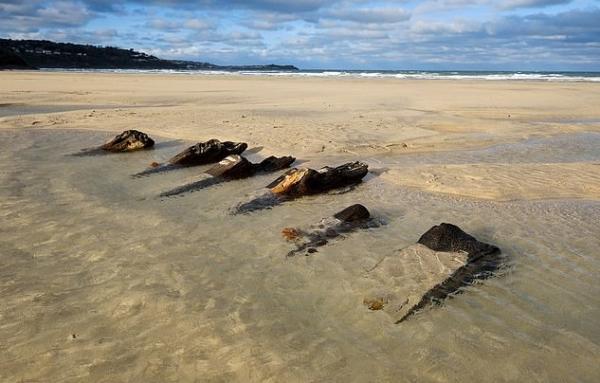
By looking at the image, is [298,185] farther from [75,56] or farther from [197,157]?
[75,56]

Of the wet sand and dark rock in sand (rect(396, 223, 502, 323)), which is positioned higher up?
dark rock in sand (rect(396, 223, 502, 323))

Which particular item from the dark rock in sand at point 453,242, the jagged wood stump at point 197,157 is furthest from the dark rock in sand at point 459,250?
the jagged wood stump at point 197,157

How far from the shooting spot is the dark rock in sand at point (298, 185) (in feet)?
23.7

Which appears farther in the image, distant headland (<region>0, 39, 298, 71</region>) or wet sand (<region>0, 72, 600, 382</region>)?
distant headland (<region>0, 39, 298, 71</region>)

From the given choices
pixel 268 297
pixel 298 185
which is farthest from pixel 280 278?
pixel 298 185

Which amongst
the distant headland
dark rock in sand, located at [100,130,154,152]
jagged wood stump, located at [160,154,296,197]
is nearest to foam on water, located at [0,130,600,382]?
jagged wood stump, located at [160,154,296,197]

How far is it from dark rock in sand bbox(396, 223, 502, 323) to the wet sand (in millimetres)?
142

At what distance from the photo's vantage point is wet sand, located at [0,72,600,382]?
11.1ft

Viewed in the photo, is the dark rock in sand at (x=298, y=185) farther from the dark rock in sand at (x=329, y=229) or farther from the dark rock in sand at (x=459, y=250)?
the dark rock in sand at (x=459, y=250)

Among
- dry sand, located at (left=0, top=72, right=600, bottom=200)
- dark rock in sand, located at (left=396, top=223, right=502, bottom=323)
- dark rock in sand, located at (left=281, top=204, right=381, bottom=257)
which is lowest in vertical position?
dry sand, located at (left=0, top=72, right=600, bottom=200)

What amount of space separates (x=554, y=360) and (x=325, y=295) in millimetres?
1779

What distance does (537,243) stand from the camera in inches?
225

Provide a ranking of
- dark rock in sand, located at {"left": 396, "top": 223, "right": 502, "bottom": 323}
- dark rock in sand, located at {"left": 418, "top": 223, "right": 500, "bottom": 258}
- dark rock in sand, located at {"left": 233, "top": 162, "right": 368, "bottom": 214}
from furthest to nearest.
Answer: dark rock in sand, located at {"left": 233, "top": 162, "right": 368, "bottom": 214}
dark rock in sand, located at {"left": 418, "top": 223, "right": 500, "bottom": 258}
dark rock in sand, located at {"left": 396, "top": 223, "right": 502, "bottom": 323}

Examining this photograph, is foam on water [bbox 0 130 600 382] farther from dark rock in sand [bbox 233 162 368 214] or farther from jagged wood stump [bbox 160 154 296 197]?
jagged wood stump [bbox 160 154 296 197]
